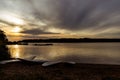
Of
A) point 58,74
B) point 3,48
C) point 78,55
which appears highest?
point 3,48

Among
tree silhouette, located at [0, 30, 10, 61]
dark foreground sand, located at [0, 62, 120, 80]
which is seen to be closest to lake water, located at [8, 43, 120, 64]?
tree silhouette, located at [0, 30, 10, 61]

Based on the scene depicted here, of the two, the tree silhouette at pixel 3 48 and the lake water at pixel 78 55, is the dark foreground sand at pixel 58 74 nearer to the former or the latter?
the tree silhouette at pixel 3 48

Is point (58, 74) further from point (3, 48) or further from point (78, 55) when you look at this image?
point (78, 55)

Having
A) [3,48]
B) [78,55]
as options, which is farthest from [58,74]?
[78,55]

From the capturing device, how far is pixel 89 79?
13.0 metres

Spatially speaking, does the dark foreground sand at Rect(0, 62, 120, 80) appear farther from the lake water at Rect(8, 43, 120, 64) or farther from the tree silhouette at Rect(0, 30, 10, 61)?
the lake water at Rect(8, 43, 120, 64)

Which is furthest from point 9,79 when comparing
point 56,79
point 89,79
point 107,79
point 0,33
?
point 0,33

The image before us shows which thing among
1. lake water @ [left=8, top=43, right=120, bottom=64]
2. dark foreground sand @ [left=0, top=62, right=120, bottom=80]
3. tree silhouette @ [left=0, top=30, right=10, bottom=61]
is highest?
tree silhouette @ [left=0, top=30, right=10, bottom=61]

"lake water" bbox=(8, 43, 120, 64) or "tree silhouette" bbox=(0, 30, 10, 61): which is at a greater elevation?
"tree silhouette" bbox=(0, 30, 10, 61)

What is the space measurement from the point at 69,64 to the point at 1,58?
31.4ft

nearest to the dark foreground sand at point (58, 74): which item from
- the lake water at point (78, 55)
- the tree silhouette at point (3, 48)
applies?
the tree silhouette at point (3, 48)

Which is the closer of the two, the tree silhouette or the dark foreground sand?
the dark foreground sand

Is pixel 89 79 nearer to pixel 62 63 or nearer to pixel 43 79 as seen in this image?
pixel 43 79

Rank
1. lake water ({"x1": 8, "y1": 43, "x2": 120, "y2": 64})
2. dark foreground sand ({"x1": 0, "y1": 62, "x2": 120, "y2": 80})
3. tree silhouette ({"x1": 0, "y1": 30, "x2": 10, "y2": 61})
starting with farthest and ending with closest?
1. lake water ({"x1": 8, "y1": 43, "x2": 120, "y2": 64})
2. tree silhouette ({"x1": 0, "y1": 30, "x2": 10, "y2": 61})
3. dark foreground sand ({"x1": 0, "y1": 62, "x2": 120, "y2": 80})
